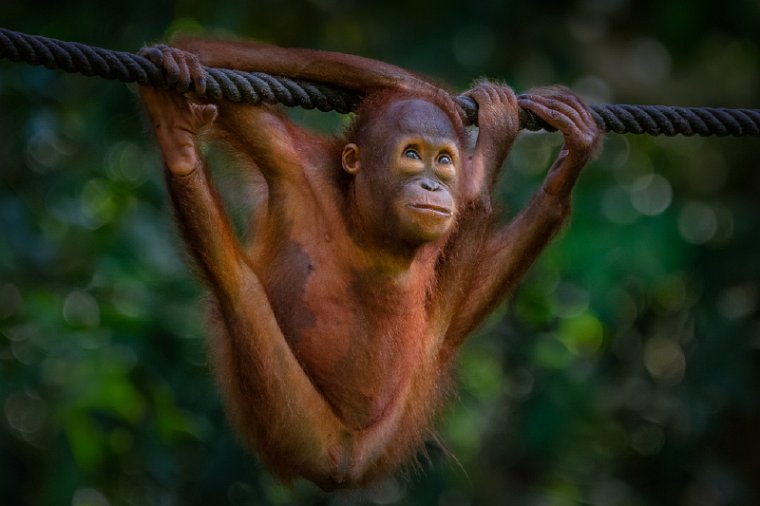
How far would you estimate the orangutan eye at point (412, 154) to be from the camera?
16.0 feet

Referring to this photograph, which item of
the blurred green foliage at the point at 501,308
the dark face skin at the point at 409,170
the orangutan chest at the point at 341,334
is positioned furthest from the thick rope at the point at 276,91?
the blurred green foliage at the point at 501,308

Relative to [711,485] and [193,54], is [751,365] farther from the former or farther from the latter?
[193,54]

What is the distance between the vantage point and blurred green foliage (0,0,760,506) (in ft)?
25.1

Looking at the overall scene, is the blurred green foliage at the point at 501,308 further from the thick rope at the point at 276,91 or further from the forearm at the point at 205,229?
the forearm at the point at 205,229

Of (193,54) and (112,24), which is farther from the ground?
(193,54)

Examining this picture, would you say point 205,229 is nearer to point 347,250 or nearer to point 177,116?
point 177,116

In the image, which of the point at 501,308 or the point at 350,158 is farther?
the point at 501,308

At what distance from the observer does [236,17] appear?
8695 mm

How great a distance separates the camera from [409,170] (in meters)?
4.86

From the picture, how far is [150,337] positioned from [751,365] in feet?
12.7

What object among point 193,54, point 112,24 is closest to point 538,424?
point 112,24

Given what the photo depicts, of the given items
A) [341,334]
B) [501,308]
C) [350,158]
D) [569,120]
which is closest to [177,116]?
[350,158]

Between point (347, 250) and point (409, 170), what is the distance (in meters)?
0.36

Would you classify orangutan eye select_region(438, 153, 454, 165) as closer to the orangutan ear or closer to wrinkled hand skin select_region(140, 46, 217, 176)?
the orangutan ear
